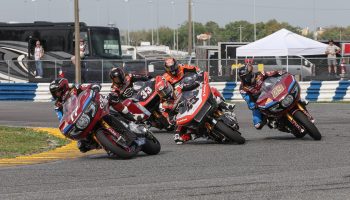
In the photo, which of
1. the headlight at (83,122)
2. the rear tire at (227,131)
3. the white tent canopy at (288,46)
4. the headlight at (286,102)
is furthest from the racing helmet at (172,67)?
the white tent canopy at (288,46)

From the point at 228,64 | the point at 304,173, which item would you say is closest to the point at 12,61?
the point at 228,64

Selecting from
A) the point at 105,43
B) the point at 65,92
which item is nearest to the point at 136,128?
the point at 65,92

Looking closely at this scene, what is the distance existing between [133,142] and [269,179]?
3.49 m

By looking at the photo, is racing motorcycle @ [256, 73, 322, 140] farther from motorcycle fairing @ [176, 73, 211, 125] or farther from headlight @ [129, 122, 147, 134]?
headlight @ [129, 122, 147, 134]

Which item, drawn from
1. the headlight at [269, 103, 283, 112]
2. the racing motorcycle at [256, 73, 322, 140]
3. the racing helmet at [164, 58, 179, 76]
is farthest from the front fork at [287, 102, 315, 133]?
the racing helmet at [164, 58, 179, 76]

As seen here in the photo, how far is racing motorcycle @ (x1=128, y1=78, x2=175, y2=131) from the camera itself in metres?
16.7

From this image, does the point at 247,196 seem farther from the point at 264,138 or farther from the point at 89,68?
the point at 89,68

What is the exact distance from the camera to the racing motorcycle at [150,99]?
16719 millimetres

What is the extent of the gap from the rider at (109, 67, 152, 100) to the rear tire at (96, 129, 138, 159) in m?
2.80

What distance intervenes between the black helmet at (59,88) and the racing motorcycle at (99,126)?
35cm

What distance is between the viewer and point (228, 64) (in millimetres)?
32250

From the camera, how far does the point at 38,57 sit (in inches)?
1383

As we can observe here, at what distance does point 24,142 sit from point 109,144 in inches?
167

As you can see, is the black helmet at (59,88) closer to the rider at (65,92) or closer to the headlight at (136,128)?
the rider at (65,92)
